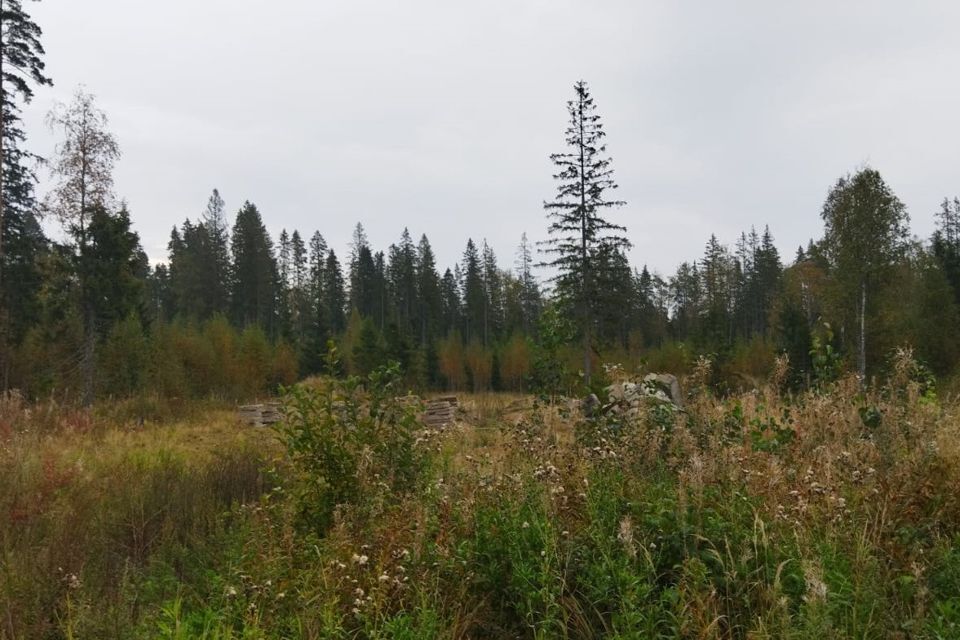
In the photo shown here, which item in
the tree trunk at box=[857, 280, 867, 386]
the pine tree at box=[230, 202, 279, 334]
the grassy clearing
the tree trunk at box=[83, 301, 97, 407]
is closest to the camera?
the grassy clearing

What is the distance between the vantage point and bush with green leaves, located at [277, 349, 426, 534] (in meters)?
4.05

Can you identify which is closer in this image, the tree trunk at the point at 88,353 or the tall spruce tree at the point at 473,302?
the tree trunk at the point at 88,353

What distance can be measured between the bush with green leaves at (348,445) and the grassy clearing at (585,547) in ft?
0.17

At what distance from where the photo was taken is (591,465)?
4.04 meters

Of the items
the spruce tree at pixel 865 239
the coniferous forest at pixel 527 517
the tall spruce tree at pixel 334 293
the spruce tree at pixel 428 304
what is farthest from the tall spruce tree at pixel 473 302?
the coniferous forest at pixel 527 517

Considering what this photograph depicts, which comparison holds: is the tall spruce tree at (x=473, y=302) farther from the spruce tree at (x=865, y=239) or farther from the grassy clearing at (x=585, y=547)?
the grassy clearing at (x=585, y=547)

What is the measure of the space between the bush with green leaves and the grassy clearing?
51 millimetres

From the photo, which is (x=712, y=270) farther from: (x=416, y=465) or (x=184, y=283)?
(x=416, y=465)

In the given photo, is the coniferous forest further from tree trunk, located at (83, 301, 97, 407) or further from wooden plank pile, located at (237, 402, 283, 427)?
tree trunk, located at (83, 301, 97, 407)

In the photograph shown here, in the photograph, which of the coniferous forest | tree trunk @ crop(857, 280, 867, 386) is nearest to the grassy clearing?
the coniferous forest

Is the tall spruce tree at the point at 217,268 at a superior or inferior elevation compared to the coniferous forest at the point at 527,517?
superior

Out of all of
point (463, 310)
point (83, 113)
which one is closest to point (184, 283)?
point (463, 310)

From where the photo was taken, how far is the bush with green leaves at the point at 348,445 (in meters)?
4.05

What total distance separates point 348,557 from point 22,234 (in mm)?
27480
